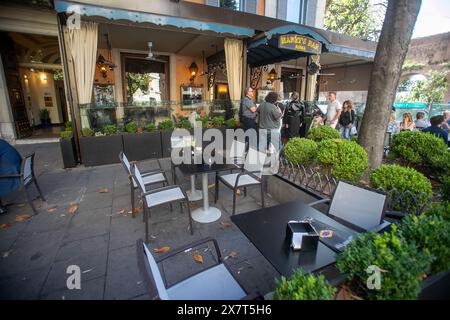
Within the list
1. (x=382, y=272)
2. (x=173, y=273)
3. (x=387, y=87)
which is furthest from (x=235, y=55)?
(x=382, y=272)

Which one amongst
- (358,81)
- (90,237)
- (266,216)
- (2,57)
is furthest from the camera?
(358,81)

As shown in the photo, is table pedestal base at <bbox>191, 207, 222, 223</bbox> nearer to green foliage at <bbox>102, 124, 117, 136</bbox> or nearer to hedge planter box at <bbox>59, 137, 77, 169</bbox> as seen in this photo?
green foliage at <bbox>102, 124, 117, 136</bbox>

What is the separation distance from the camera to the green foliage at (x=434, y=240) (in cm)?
142

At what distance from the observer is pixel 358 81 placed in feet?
41.9

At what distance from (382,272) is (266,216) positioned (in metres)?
0.99

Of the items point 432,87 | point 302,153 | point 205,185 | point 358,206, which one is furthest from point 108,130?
point 432,87

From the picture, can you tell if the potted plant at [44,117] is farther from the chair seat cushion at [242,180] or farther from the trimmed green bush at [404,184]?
the trimmed green bush at [404,184]

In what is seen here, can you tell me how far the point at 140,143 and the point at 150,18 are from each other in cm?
310

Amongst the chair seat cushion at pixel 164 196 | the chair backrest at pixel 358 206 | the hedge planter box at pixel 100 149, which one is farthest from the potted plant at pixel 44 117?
the chair backrest at pixel 358 206

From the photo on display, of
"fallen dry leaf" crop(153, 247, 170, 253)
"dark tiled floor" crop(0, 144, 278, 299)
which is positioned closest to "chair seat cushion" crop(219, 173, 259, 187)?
"dark tiled floor" crop(0, 144, 278, 299)

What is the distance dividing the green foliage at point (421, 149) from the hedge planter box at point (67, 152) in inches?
286

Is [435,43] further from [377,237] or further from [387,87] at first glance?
[377,237]

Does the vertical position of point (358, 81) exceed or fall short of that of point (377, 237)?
it exceeds it
